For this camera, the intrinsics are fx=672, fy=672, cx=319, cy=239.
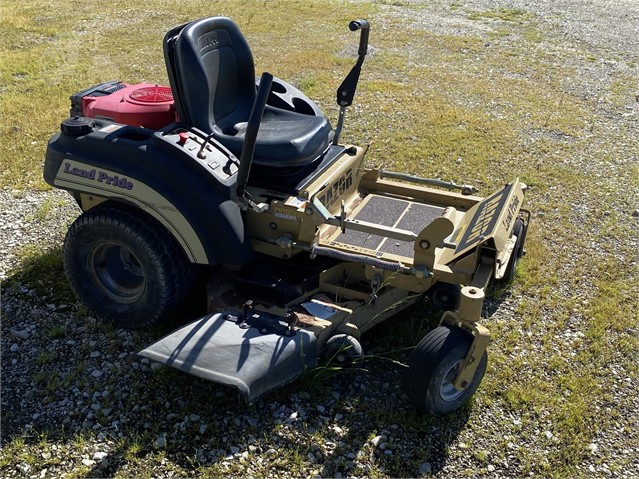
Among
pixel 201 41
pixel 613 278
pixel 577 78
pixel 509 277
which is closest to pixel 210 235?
pixel 201 41

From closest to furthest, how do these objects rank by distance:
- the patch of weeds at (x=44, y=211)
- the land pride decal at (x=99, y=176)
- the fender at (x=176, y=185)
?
the fender at (x=176, y=185)
the land pride decal at (x=99, y=176)
the patch of weeds at (x=44, y=211)

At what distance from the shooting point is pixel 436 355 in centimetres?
338

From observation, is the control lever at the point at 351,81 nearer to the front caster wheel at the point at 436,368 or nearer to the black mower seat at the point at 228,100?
the black mower seat at the point at 228,100

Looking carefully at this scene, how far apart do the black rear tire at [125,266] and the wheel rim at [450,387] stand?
1590 mm

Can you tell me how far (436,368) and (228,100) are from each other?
88.9 inches

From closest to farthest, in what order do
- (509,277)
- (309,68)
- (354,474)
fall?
(354,474) < (509,277) < (309,68)

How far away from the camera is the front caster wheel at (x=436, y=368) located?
339 centimetres

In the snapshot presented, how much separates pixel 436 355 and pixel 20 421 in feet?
7.14

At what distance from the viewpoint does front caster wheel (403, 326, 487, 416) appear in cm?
339

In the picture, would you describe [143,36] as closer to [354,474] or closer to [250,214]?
[250,214]

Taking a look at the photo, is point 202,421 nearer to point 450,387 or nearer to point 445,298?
point 450,387

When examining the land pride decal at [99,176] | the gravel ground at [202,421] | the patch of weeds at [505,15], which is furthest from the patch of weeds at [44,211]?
the patch of weeds at [505,15]

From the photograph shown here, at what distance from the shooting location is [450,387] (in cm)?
361

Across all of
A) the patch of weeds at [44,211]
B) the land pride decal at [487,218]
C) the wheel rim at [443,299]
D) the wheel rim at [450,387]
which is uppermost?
the land pride decal at [487,218]
